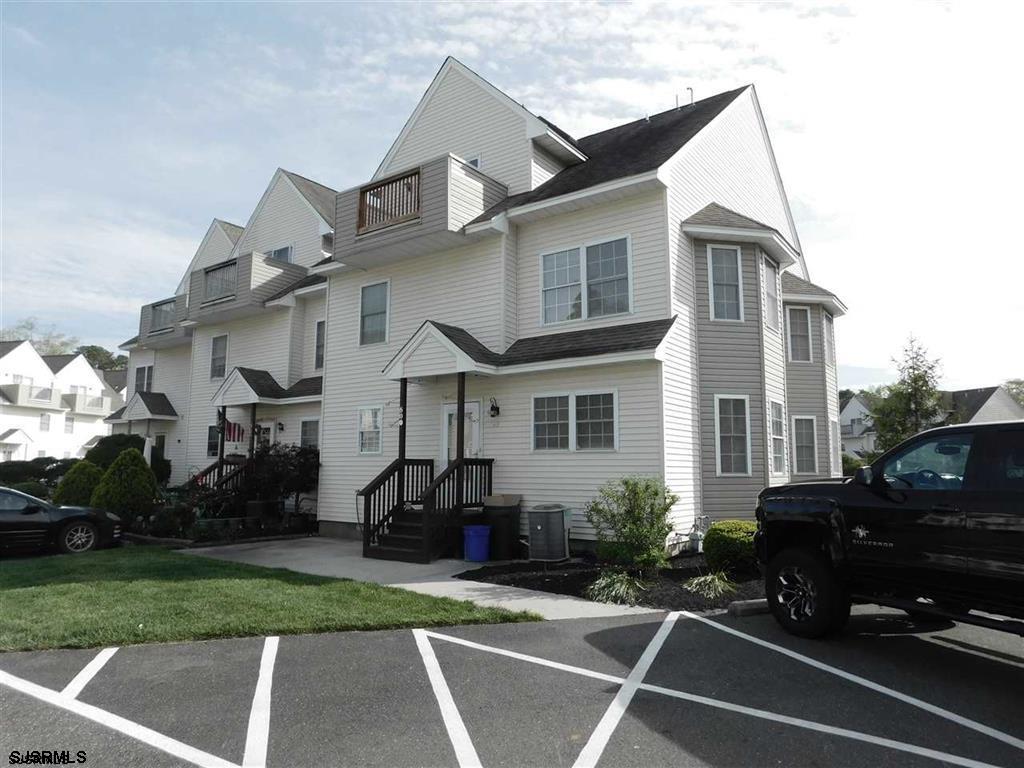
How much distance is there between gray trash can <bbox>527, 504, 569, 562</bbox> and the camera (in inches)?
438

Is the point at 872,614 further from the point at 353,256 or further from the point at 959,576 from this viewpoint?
the point at 353,256

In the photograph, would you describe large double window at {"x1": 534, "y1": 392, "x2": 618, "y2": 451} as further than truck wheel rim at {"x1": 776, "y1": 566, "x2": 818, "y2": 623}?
Yes

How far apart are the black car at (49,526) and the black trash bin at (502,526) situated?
8.24 m

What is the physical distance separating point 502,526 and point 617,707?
713cm

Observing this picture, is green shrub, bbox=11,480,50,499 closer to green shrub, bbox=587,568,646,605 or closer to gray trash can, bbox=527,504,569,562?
gray trash can, bbox=527,504,569,562

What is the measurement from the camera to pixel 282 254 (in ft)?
73.7

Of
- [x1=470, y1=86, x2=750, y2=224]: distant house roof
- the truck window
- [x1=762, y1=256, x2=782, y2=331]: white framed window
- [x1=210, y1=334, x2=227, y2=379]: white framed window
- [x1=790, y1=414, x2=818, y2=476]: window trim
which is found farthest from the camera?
[x1=210, y1=334, x2=227, y2=379]: white framed window

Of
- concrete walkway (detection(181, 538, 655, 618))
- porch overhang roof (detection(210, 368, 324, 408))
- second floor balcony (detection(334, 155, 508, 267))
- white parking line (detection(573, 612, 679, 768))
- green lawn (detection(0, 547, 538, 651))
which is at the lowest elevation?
concrete walkway (detection(181, 538, 655, 618))

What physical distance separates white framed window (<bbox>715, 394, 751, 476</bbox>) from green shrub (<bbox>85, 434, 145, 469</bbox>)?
20421mm

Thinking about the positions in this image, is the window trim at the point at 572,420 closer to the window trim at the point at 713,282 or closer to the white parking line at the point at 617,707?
the window trim at the point at 713,282

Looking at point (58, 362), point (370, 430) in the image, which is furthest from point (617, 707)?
point (58, 362)

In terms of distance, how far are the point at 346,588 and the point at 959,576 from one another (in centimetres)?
721

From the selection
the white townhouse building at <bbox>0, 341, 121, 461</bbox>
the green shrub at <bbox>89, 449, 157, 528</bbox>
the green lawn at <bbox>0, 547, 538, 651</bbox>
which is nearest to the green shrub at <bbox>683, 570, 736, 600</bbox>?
the green lawn at <bbox>0, 547, 538, 651</bbox>

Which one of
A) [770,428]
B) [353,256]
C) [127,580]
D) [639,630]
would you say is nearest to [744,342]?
[770,428]
